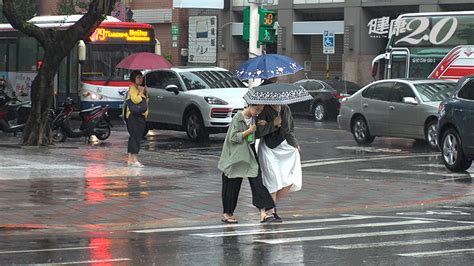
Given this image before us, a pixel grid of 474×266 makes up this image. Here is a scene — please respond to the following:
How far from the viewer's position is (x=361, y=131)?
25.2m

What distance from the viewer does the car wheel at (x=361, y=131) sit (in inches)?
983

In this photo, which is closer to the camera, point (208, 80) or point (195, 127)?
point (195, 127)

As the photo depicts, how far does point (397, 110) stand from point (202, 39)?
108 feet

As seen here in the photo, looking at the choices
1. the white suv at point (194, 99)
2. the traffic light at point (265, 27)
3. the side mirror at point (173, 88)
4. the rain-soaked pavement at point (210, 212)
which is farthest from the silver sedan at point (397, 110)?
the side mirror at point (173, 88)

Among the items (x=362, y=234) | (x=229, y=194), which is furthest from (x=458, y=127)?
(x=362, y=234)

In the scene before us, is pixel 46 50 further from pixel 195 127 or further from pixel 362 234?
pixel 362 234

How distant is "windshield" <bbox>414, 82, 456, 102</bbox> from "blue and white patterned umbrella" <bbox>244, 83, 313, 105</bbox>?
11933mm

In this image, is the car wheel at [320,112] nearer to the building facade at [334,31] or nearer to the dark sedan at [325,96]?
the dark sedan at [325,96]

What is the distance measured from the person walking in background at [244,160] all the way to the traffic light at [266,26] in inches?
427

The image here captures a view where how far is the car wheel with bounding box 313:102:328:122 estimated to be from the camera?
3647 centimetres

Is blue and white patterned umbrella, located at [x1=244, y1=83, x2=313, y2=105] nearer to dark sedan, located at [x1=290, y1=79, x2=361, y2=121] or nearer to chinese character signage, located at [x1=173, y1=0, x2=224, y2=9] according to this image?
dark sedan, located at [x1=290, y1=79, x2=361, y2=121]

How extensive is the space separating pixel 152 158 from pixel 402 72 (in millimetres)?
11733

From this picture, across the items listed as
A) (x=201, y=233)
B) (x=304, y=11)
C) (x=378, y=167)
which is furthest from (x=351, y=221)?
(x=304, y=11)

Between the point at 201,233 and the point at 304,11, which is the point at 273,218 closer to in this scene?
the point at 201,233
